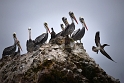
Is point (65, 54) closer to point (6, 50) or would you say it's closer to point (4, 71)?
point (4, 71)

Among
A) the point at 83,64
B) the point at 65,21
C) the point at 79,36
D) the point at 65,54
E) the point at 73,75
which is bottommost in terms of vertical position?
the point at 73,75

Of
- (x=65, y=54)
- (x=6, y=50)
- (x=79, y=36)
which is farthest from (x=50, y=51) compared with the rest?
(x=6, y=50)

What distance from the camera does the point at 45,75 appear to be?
580cm

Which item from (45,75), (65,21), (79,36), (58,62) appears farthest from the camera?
(65,21)

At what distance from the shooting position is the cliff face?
592 centimetres

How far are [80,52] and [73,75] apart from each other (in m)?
1.55

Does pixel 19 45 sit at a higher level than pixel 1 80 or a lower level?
higher

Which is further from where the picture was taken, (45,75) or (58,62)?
(58,62)

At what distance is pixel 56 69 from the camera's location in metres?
6.02

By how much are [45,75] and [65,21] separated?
6.26 meters

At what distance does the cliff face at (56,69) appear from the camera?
5918 millimetres

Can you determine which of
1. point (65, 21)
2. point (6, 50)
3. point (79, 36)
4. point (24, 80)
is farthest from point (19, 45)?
point (24, 80)

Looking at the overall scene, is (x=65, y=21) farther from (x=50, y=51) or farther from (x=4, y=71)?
(x=4, y=71)

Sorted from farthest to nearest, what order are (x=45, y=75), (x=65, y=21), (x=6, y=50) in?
(x=65, y=21) → (x=6, y=50) → (x=45, y=75)
